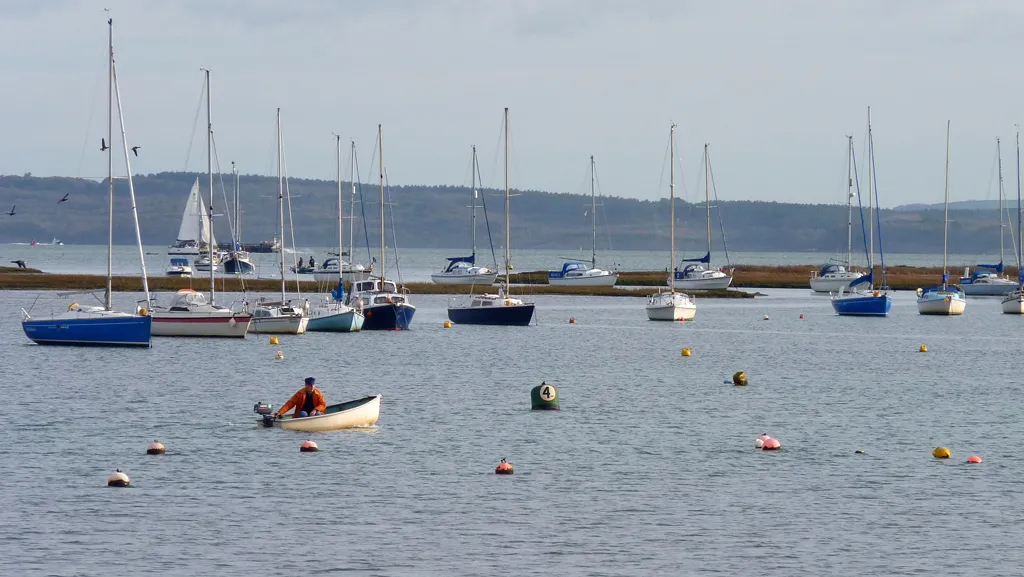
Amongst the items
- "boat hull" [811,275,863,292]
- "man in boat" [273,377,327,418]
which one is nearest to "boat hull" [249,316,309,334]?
"man in boat" [273,377,327,418]

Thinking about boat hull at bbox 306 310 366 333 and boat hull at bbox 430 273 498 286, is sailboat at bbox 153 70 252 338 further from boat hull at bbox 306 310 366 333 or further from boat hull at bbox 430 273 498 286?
boat hull at bbox 430 273 498 286

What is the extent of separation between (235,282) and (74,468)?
342ft

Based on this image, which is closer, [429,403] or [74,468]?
[74,468]

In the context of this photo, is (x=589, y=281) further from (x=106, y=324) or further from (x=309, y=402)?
(x=309, y=402)

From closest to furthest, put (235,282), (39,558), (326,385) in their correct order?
(39,558)
(326,385)
(235,282)

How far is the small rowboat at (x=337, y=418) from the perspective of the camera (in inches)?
1521

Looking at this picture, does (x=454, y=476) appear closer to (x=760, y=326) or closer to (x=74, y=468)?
(x=74, y=468)

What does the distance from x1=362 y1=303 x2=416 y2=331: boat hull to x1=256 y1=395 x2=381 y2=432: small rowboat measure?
41349 mm

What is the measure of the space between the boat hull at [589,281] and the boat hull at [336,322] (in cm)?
7005

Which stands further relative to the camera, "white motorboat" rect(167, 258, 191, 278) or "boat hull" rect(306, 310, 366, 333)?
"white motorboat" rect(167, 258, 191, 278)

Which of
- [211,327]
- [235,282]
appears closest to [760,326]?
[211,327]

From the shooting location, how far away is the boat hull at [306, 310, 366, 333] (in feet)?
256

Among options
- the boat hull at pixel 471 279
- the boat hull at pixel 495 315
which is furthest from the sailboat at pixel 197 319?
the boat hull at pixel 471 279

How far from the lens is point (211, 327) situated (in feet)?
227
